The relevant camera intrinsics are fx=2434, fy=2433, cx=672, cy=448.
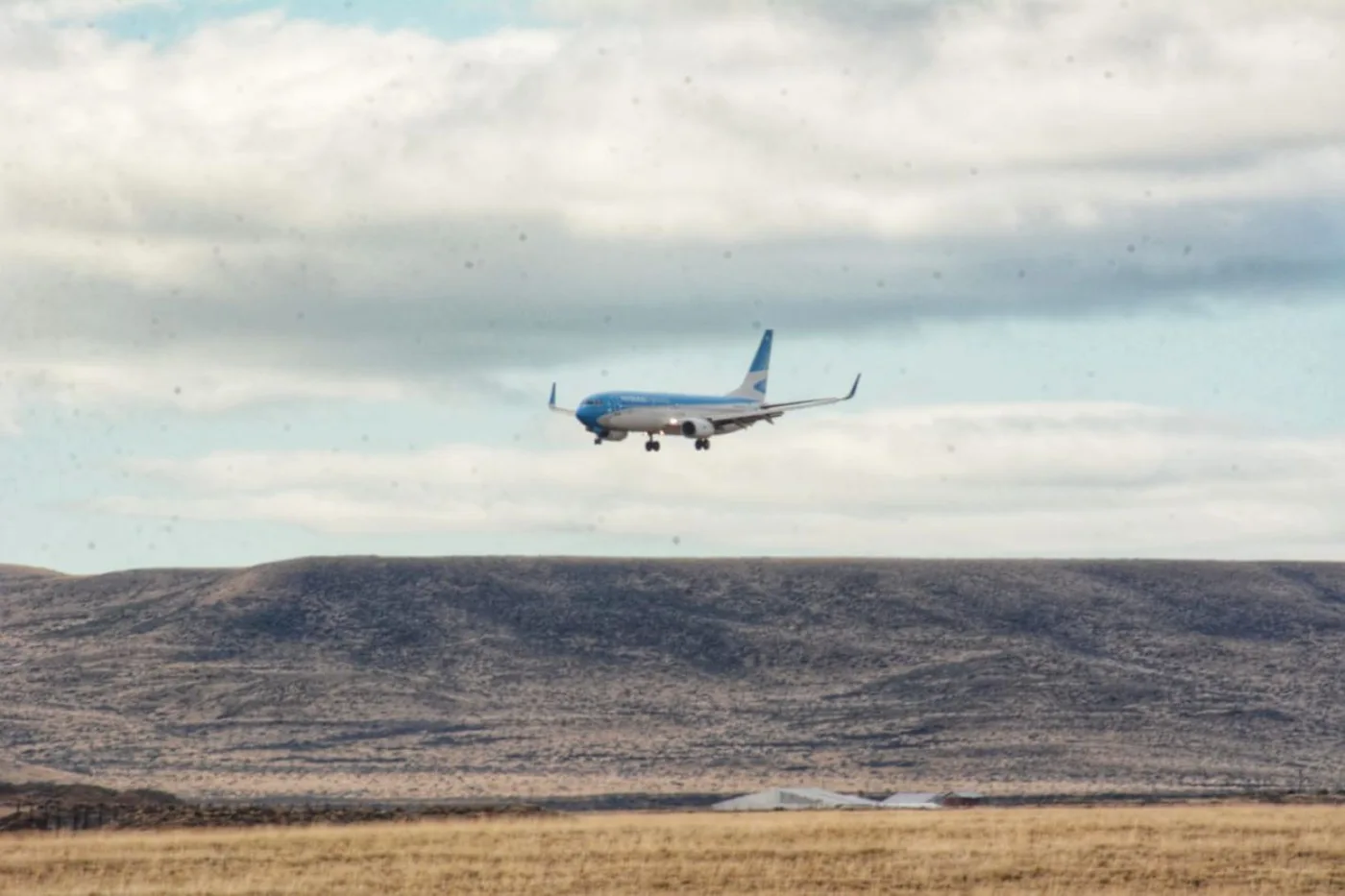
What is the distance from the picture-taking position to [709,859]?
57.1 metres

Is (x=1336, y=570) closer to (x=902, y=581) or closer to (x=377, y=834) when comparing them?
(x=902, y=581)

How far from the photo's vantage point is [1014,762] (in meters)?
137

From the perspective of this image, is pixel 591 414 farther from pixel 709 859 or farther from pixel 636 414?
pixel 709 859

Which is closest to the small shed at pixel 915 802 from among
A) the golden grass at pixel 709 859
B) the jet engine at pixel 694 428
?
the jet engine at pixel 694 428

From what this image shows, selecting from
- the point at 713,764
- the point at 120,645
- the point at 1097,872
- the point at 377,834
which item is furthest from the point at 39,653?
the point at 1097,872

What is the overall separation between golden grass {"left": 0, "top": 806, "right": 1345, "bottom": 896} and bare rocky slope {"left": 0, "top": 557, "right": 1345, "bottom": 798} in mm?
53917

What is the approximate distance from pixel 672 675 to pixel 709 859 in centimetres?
10966

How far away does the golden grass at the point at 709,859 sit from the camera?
5119 cm

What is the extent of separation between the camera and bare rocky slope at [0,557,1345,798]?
137 m

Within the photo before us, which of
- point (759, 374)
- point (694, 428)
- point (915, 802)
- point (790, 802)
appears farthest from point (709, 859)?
point (759, 374)

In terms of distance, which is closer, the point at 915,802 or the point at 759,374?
the point at 915,802

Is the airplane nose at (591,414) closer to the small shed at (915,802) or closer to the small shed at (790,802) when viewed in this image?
the small shed at (790,802)

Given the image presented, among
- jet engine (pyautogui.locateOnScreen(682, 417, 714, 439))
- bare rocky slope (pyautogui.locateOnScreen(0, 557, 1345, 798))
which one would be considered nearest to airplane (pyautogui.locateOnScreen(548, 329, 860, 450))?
jet engine (pyautogui.locateOnScreen(682, 417, 714, 439))

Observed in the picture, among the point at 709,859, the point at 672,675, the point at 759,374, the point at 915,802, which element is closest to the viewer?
the point at 709,859
